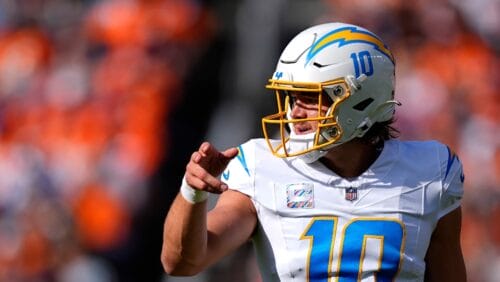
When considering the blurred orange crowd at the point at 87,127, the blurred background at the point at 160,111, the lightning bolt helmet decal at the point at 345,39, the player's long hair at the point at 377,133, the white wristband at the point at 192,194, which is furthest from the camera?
the blurred orange crowd at the point at 87,127

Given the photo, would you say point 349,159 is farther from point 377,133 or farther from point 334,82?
point 334,82

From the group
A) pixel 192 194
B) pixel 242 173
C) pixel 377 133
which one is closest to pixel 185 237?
pixel 192 194

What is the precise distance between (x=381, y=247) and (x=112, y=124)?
3972 mm

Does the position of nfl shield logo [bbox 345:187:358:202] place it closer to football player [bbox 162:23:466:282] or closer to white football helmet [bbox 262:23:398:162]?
football player [bbox 162:23:466:282]

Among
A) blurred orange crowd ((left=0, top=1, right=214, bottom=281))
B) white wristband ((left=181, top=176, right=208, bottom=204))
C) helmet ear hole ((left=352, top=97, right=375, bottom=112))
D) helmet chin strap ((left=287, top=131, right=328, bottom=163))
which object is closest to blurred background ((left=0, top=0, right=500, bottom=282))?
blurred orange crowd ((left=0, top=1, right=214, bottom=281))

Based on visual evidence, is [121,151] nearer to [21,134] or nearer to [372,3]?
[21,134]

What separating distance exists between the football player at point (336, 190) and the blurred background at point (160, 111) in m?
2.67

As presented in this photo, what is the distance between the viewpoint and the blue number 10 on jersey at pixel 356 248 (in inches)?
120

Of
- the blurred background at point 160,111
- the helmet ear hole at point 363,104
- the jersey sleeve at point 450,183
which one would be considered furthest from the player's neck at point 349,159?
the blurred background at point 160,111

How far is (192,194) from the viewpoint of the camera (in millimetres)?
2844

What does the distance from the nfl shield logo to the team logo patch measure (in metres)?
0.10

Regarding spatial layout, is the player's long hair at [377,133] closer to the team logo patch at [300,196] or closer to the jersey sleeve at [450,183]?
the jersey sleeve at [450,183]

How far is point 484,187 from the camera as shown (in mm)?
5906

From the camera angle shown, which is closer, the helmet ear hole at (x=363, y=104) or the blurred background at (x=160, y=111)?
the helmet ear hole at (x=363, y=104)
